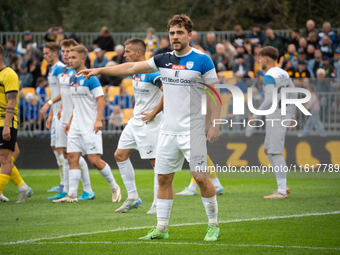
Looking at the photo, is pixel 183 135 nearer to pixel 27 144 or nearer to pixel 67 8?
pixel 27 144

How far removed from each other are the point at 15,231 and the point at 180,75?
2.75 m

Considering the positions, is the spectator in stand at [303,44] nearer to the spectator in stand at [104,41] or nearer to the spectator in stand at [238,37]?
the spectator in stand at [238,37]

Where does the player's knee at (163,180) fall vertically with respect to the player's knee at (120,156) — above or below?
above

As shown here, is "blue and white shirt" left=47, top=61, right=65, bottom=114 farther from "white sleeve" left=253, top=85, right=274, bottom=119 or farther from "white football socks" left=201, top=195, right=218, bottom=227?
"white football socks" left=201, top=195, right=218, bottom=227

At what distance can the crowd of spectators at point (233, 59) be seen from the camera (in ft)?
51.1

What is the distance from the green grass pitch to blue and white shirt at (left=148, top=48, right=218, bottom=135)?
124 cm

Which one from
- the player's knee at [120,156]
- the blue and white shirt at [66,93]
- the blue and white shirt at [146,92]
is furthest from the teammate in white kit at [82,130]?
the blue and white shirt at [146,92]

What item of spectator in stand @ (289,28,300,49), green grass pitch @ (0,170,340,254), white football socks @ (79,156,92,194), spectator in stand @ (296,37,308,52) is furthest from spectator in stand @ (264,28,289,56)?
white football socks @ (79,156,92,194)

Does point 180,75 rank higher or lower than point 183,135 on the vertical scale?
higher

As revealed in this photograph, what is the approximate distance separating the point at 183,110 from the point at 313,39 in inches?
516

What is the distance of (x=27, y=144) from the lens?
15.8 meters

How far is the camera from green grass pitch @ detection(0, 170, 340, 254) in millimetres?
5336

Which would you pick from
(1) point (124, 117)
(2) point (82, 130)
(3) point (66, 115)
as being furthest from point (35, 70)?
(2) point (82, 130)

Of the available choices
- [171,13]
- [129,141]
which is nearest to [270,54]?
[129,141]
